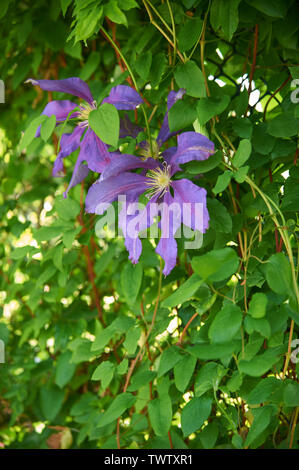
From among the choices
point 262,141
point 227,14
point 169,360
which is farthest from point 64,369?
point 227,14

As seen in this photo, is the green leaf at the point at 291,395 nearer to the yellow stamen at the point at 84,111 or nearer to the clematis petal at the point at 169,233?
the clematis petal at the point at 169,233

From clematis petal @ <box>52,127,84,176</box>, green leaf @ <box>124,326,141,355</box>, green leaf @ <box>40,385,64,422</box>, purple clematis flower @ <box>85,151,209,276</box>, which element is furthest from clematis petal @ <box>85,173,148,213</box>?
green leaf @ <box>40,385,64,422</box>

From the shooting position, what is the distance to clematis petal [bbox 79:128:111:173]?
2.10 ft

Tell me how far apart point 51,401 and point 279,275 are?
75cm

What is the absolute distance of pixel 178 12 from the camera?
0.68m

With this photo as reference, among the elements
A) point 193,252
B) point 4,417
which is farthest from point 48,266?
point 4,417

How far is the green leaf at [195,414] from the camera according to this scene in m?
0.59

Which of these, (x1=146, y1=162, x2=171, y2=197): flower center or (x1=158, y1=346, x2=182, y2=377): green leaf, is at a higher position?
(x1=146, y1=162, x2=171, y2=197): flower center

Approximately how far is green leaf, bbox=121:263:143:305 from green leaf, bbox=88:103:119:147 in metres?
0.24

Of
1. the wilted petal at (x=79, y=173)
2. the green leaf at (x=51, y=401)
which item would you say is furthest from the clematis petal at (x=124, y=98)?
the green leaf at (x=51, y=401)

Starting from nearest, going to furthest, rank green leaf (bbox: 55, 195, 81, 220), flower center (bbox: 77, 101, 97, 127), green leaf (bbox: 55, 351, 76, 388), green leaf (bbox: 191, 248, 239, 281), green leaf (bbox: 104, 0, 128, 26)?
green leaf (bbox: 191, 248, 239, 281) → green leaf (bbox: 104, 0, 128, 26) → flower center (bbox: 77, 101, 97, 127) → green leaf (bbox: 55, 195, 81, 220) → green leaf (bbox: 55, 351, 76, 388)

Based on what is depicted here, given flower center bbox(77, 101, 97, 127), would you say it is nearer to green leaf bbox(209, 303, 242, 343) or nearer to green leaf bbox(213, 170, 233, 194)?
green leaf bbox(213, 170, 233, 194)

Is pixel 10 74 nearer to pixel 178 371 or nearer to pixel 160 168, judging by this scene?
pixel 160 168

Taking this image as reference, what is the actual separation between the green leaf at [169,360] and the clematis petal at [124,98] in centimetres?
33
